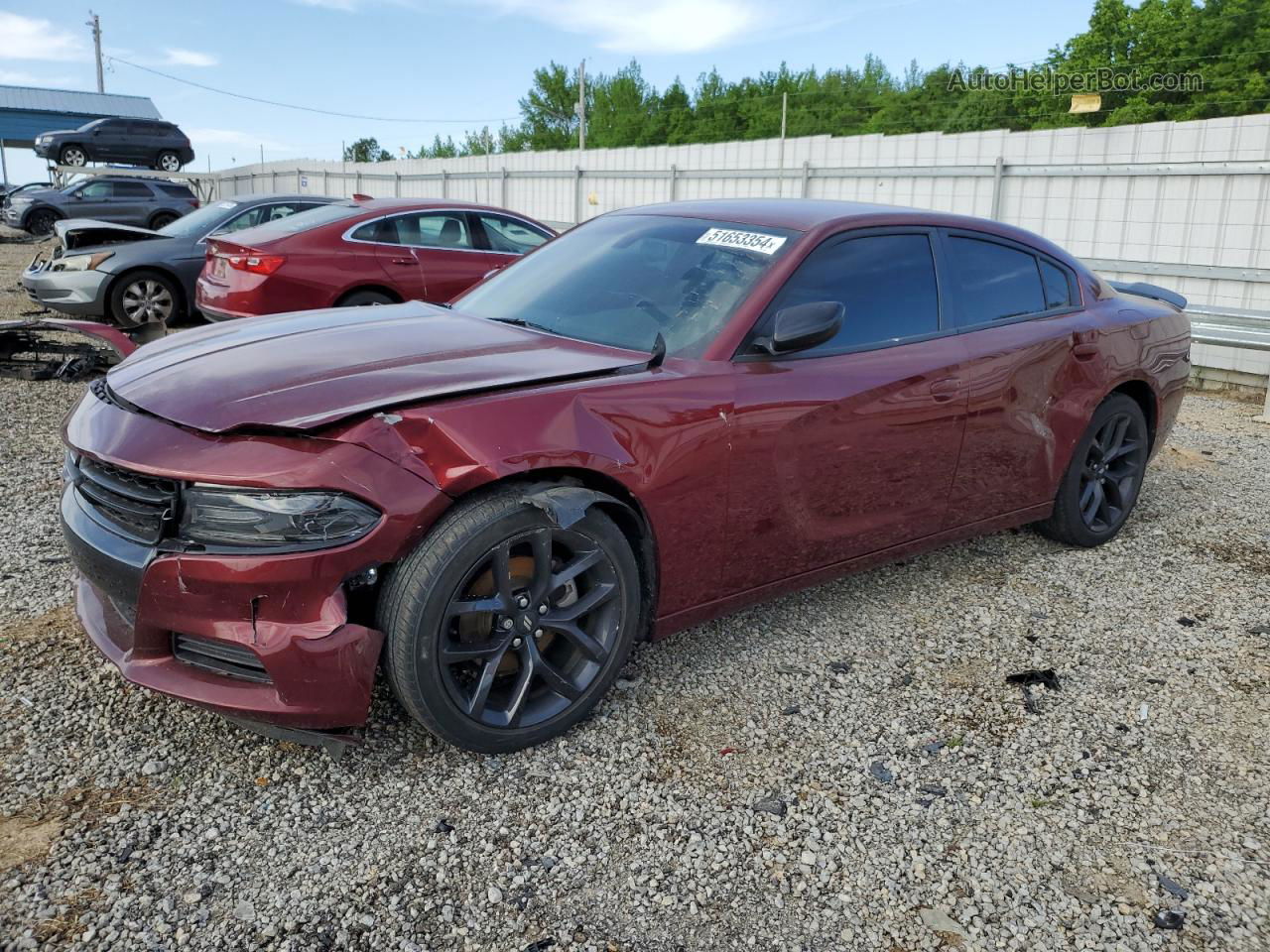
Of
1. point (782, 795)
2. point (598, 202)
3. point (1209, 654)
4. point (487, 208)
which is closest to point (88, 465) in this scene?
point (782, 795)

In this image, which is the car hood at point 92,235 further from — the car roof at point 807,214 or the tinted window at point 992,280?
the tinted window at point 992,280

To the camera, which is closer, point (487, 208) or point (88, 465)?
point (88, 465)

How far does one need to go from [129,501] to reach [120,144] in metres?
34.0

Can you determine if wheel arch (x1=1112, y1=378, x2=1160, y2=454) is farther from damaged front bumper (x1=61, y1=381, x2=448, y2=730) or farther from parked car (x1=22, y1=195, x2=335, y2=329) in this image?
parked car (x1=22, y1=195, x2=335, y2=329)

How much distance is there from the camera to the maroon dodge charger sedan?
2.50 metres

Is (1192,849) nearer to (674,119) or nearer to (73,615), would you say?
(73,615)

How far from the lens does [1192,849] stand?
8.52 feet

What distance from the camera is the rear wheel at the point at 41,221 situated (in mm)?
24500

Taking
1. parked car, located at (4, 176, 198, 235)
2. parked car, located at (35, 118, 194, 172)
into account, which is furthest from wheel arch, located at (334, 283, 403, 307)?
parked car, located at (35, 118, 194, 172)

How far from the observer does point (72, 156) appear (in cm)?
3077

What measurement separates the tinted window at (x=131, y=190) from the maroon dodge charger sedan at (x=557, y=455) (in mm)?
21708

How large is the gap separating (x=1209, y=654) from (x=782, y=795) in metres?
2.04

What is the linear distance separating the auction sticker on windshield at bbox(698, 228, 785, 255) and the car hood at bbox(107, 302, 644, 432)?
665 mm

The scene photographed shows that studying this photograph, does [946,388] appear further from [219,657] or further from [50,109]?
[50,109]
